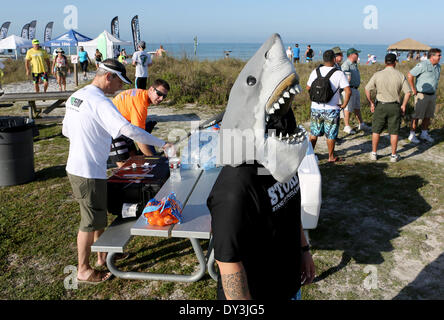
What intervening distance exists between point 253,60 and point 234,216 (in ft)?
2.14

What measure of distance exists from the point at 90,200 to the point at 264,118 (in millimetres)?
2406

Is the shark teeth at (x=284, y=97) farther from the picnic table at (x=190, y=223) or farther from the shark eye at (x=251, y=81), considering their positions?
the picnic table at (x=190, y=223)

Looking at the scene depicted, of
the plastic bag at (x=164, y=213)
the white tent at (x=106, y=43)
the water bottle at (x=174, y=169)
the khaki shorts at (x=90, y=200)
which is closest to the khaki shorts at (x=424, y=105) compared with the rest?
the water bottle at (x=174, y=169)

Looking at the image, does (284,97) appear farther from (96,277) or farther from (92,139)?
(96,277)

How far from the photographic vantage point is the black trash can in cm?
562

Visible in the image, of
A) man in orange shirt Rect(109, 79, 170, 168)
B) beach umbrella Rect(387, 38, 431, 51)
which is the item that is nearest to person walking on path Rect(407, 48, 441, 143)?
man in orange shirt Rect(109, 79, 170, 168)

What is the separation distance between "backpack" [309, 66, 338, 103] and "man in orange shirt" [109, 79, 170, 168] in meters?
2.70

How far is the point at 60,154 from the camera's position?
7348mm

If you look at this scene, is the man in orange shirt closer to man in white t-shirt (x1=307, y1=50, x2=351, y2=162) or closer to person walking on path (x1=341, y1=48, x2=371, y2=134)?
man in white t-shirt (x1=307, y1=50, x2=351, y2=162)

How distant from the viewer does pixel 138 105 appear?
4863 mm

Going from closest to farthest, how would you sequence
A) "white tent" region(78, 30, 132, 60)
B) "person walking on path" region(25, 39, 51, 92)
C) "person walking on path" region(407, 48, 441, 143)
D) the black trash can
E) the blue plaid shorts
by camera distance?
the black trash can → the blue plaid shorts → "person walking on path" region(407, 48, 441, 143) → "person walking on path" region(25, 39, 51, 92) → "white tent" region(78, 30, 132, 60)

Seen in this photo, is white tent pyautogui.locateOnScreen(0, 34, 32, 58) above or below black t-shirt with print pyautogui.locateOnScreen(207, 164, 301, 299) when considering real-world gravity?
above

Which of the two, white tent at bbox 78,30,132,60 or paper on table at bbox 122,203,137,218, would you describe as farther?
white tent at bbox 78,30,132,60

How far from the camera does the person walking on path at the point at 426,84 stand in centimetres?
743
